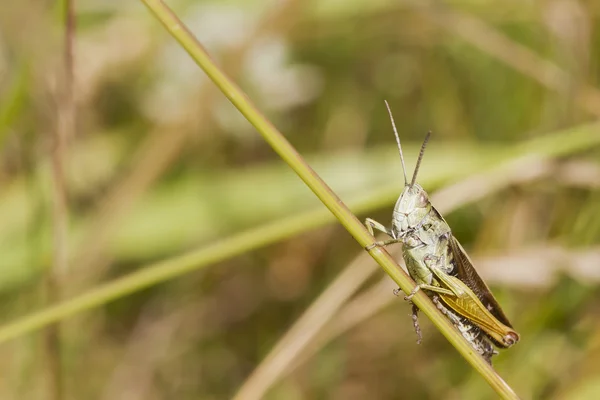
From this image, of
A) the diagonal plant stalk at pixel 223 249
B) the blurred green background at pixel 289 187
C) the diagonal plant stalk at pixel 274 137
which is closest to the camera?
the diagonal plant stalk at pixel 274 137

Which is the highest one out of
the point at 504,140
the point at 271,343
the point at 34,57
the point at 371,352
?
the point at 34,57

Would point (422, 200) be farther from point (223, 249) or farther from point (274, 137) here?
point (274, 137)

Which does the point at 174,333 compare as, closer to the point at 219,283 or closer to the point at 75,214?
the point at 219,283

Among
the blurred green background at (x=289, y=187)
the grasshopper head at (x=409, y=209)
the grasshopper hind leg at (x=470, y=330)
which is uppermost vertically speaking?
the blurred green background at (x=289, y=187)

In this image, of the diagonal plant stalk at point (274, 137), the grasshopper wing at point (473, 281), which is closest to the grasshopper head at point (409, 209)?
the grasshopper wing at point (473, 281)

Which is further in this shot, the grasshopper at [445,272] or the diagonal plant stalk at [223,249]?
the grasshopper at [445,272]

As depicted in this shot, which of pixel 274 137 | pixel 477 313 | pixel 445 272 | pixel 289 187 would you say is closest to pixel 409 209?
pixel 445 272

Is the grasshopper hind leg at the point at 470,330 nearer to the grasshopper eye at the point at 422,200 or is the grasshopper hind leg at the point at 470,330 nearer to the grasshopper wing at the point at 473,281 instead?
the grasshopper wing at the point at 473,281

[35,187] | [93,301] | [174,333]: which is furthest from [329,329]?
[35,187]
